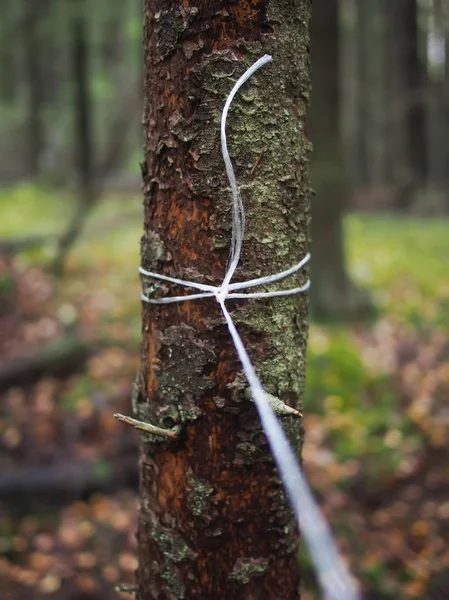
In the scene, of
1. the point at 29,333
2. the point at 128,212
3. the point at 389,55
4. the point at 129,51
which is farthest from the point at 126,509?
the point at 129,51

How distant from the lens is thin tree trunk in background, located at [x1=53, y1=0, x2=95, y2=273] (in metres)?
6.79

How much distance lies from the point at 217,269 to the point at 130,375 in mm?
3548

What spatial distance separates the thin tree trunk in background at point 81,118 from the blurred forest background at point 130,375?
0.10ft

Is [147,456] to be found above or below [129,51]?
below

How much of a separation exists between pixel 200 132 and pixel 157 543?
98 cm

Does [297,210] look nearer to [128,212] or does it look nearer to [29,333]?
[29,333]

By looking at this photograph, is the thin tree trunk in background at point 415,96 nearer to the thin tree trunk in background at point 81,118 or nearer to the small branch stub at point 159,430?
the thin tree trunk in background at point 81,118

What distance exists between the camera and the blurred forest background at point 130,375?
331 cm

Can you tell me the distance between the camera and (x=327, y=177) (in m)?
5.64

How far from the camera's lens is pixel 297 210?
4.09 ft

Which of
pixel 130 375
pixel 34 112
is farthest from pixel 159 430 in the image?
pixel 34 112

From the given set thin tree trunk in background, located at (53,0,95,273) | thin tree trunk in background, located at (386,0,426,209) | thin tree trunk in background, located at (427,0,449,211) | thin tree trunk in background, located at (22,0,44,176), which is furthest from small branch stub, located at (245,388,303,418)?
thin tree trunk in background, located at (427,0,449,211)

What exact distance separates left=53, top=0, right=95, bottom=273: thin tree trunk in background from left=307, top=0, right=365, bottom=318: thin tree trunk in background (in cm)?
302

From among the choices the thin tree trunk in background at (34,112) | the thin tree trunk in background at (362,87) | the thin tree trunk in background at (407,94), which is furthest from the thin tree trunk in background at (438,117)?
the thin tree trunk in background at (34,112)
